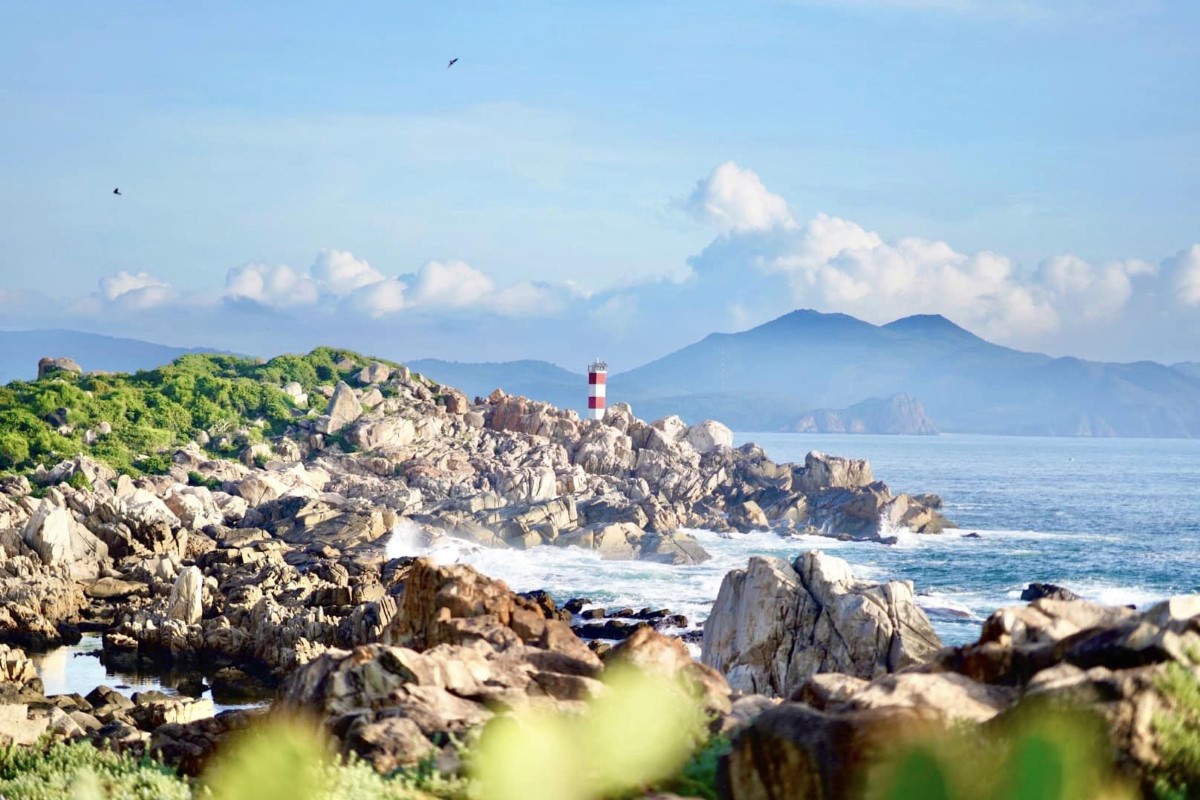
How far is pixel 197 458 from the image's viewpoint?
9162cm

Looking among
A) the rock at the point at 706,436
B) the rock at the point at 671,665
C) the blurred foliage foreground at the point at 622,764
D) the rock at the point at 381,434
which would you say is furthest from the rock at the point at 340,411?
the rock at the point at 671,665

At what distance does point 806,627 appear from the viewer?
96.3 ft

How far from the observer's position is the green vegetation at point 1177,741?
11617 mm

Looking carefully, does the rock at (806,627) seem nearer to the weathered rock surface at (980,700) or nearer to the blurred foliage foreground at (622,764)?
the weathered rock surface at (980,700)

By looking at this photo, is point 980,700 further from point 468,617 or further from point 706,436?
point 706,436

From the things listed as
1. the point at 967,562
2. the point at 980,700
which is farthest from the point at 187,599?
the point at 967,562

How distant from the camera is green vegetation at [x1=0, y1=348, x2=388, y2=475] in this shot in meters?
90.4

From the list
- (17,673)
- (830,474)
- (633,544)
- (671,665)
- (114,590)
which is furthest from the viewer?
(830,474)

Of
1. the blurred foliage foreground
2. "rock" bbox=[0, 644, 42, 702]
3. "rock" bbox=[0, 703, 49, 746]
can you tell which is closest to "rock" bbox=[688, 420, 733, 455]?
"rock" bbox=[0, 644, 42, 702]

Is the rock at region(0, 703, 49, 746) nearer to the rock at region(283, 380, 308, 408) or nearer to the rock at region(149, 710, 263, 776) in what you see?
the rock at region(149, 710, 263, 776)

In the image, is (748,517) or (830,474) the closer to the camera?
(748,517)

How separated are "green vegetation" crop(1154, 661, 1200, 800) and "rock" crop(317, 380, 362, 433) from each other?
95813mm

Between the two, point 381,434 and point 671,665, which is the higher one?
point 381,434

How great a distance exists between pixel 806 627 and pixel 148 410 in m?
85.3
